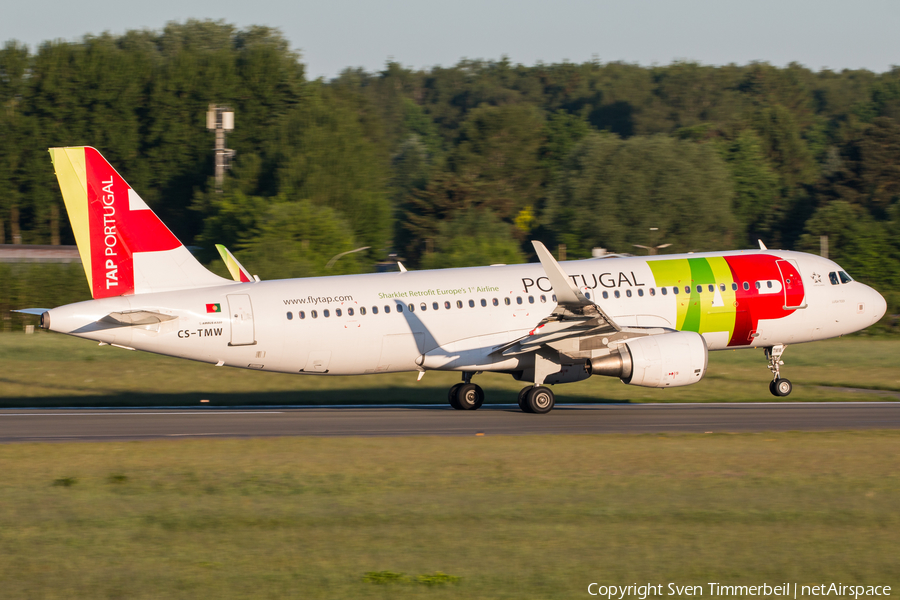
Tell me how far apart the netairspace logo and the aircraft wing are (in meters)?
14.3

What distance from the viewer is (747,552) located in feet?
42.5

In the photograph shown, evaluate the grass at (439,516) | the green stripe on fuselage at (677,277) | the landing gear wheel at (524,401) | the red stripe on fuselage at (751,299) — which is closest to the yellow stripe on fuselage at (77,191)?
the grass at (439,516)

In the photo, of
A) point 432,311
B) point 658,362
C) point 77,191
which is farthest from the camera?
point 432,311

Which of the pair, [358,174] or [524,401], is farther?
[358,174]

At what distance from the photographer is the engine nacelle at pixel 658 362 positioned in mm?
25969

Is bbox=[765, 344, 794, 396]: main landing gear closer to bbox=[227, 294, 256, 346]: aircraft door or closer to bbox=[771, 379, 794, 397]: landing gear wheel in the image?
bbox=[771, 379, 794, 397]: landing gear wheel

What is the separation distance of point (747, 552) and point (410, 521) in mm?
4669

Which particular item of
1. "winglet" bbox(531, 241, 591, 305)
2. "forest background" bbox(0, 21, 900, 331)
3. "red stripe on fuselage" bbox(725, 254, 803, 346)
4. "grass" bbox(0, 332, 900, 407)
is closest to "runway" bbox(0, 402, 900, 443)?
"red stripe on fuselage" bbox(725, 254, 803, 346)

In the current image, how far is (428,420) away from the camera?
2627cm

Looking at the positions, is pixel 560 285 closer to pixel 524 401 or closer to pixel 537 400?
pixel 537 400

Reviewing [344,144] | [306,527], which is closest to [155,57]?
[344,144]

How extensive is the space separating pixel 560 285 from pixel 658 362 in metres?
3.15

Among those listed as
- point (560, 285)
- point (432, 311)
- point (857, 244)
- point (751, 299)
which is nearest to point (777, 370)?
point (751, 299)

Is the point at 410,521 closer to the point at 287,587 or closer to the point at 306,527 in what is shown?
the point at 306,527
